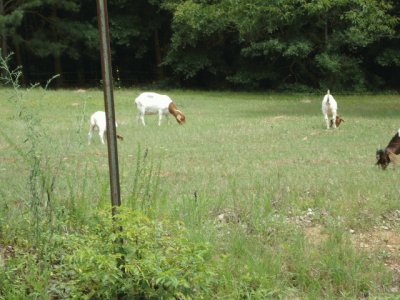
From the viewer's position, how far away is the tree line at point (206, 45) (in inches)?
1326

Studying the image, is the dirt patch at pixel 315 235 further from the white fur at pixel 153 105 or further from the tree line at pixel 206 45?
the tree line at pixel 206 45

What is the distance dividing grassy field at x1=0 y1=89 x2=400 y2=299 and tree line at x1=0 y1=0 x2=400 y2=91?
16.2 m

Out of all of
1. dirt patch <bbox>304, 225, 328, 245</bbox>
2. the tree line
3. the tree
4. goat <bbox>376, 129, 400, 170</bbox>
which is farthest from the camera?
the tree line

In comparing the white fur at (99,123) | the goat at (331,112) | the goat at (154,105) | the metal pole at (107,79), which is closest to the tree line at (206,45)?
the goat at (154,105)

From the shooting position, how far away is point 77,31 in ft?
127

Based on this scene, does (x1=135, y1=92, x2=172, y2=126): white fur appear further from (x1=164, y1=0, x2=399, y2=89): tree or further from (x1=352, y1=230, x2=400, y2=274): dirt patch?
(x1=352, y1=230, x2=400, y2=274): dirt patch

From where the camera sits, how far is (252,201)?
7.48 m

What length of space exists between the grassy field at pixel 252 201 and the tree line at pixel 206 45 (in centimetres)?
1619

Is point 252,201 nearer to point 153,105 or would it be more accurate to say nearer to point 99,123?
point 99,123

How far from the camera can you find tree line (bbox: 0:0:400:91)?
3369 centimetres

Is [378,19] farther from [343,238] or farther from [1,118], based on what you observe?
[343,238]

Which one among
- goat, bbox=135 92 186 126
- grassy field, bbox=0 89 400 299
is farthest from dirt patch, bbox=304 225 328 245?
goat, bbox=135 92 186 126

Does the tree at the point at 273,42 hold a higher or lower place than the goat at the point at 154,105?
higher

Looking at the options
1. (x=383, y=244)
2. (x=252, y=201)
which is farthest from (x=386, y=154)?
(x=383, y=244)
